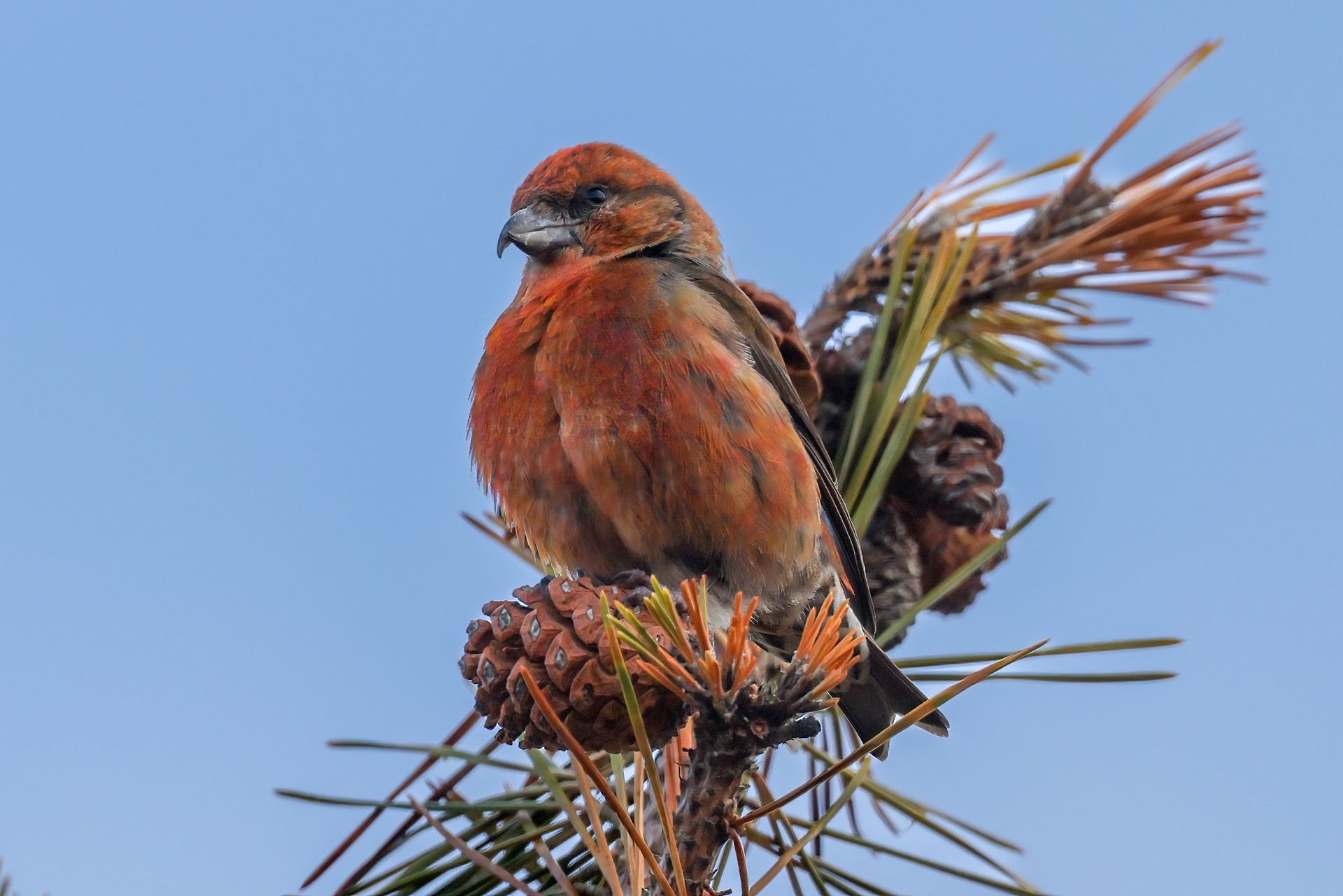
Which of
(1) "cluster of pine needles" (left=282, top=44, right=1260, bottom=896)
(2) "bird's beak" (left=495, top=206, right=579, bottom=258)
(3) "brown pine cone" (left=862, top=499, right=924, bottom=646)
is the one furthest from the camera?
(2) "bird's beak" (left=495, top=206, right=579, bottom=258)

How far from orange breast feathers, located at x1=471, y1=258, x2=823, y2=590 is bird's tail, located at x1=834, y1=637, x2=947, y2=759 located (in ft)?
0.79

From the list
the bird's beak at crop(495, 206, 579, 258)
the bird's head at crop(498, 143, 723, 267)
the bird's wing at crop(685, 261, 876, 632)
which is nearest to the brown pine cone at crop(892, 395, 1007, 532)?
the bird's wing at crop(685, 261, 876, 632)

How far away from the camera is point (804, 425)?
8.62ft

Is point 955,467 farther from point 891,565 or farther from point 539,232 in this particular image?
point 539,232

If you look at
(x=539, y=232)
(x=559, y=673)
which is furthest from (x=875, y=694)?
(x=539, y=232)

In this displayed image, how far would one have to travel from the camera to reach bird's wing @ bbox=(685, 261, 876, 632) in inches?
100

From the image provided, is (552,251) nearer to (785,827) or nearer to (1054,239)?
(1054,239)

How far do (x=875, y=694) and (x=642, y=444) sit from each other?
650 millimetres

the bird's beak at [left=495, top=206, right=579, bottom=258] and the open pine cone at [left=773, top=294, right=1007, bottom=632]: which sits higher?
the bird's beak at [left=495, top=206, right=579, bottom=258]

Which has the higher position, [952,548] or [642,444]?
[642,444]

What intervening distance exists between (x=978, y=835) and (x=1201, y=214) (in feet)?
4.92

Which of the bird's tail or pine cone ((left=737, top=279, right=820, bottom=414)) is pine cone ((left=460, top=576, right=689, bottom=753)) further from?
pine cone ((left=737, top=279, right=820, bottom=414))

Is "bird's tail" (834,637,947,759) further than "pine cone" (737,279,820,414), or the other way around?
"pine cone" (737,279,820,414)

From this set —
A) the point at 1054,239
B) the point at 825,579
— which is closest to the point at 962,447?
the point at 825,579
